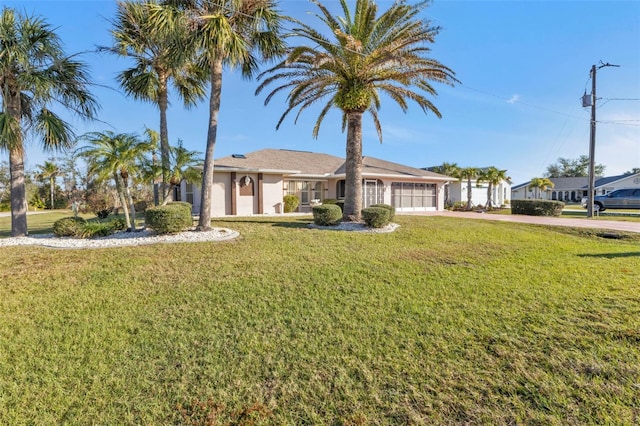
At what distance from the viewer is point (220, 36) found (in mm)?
9117

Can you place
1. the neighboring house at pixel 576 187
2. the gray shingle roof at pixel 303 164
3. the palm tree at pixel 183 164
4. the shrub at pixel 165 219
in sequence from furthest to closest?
1. the neighboring house at pixel 576 187
2. the gray shingle roof at pixel 303 164
3. the palm tree at pixel 183 164
4. the shrub at pixel 165 219

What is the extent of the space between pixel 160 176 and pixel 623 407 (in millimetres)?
12659

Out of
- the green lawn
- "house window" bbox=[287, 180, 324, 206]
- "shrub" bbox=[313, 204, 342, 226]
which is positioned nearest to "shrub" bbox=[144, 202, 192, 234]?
the green lawn

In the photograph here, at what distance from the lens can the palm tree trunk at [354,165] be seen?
12445 millimetres

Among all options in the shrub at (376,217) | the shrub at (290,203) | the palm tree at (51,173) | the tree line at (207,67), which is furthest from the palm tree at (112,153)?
the palm tree at (51,173)

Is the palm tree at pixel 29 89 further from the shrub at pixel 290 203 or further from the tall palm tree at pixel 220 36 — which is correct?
the shrub at pixel 290 203

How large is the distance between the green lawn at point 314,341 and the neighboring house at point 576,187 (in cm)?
5099

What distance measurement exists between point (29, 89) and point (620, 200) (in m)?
36.3

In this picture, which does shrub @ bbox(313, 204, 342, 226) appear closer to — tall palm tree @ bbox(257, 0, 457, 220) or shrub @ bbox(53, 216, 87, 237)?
tall palm tree @ bbox(257, 0, 457, 220)

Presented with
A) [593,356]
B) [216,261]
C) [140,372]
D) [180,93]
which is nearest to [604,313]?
[593,356]

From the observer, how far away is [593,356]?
344cm

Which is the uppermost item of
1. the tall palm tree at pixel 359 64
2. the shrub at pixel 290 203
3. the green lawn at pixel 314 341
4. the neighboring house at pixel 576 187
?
the tall palm tree at pixel 359 64

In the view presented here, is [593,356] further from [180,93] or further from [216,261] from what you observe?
[180,93]

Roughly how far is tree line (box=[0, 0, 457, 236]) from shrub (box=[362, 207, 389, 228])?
938 millimetres
